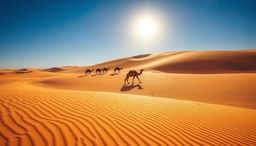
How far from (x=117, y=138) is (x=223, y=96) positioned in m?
8.99

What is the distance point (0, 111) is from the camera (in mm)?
3406

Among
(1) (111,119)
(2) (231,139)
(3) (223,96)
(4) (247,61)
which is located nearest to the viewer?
(2) (231,139)

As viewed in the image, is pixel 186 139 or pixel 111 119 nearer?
pixel 186 139

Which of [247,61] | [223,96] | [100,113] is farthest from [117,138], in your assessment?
[247,61]

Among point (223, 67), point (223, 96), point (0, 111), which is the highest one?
point (223, 67)

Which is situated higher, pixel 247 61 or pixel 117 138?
pixel 247 61

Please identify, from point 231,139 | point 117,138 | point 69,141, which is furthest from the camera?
point 231,139

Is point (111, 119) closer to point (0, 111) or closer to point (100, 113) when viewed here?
point (100, 113)

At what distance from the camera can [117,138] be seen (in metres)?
2.56

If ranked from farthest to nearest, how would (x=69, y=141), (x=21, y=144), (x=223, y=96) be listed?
(x=223, y=96) < (x=69, y=141) < (x=21, y=144)

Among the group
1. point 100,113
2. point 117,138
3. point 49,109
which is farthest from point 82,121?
point 49,109

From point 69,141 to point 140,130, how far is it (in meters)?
1.57

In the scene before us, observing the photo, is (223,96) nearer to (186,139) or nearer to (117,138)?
(186,139)

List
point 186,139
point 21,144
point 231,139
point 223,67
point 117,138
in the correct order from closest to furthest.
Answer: point 21,144 < point 117,138 < point 186,139 < point 231,139 < point 223,67
